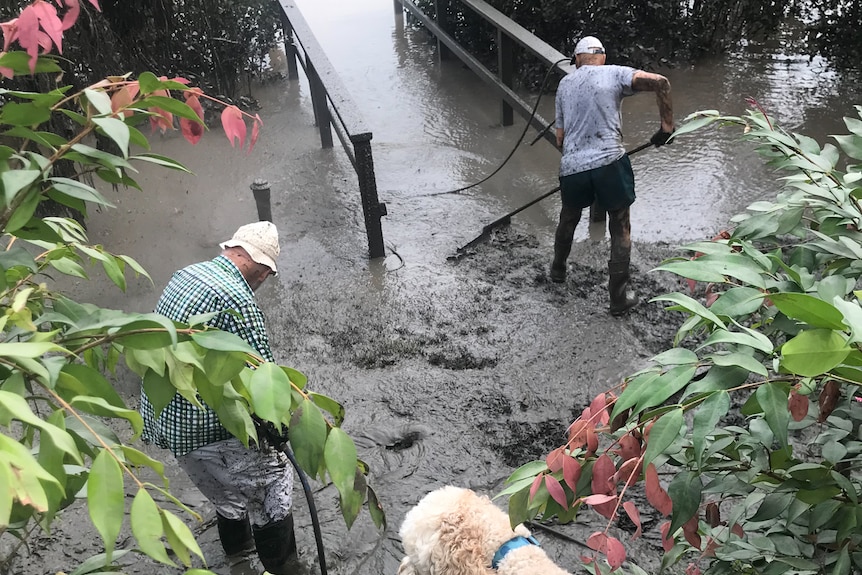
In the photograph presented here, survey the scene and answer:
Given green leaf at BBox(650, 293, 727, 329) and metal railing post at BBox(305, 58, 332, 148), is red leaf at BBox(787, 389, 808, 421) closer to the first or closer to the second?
green leaf at BBox(650, 293, 727, 329)

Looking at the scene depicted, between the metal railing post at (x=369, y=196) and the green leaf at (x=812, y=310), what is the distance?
4.47 meters

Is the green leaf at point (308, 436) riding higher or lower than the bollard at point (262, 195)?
higher

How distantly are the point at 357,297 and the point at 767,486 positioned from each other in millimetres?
3979

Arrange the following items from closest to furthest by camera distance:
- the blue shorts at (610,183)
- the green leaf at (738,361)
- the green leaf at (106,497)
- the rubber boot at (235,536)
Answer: the green leaf at (106,497) < the green leaf at (738,361) < the rubber boot at (235,536) < the blue shorts at (610,183)

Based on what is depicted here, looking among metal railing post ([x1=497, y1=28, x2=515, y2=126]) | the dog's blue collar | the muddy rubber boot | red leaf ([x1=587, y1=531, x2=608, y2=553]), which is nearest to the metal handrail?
the muddy rubber boot

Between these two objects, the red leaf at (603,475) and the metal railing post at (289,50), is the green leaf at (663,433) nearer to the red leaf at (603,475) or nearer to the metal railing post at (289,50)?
the red leaf at (603,475)

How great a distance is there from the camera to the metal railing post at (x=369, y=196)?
5.32 m

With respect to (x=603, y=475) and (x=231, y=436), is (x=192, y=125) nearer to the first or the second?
(x=603, y=475)

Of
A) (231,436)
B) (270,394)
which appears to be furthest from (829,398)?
(231,436)

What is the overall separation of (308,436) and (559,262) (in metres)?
4.22

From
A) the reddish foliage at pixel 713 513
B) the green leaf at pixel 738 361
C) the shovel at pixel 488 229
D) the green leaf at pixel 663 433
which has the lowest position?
the shovel at pixel 488 229

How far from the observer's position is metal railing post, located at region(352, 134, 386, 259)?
5.32 meters

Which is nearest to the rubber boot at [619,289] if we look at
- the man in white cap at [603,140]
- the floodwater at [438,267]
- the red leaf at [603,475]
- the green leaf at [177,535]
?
the man in white cap at [603,140]

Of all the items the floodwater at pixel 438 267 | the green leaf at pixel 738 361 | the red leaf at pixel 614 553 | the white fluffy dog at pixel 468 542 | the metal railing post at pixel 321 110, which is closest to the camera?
the green leaf at pixel 738 361
